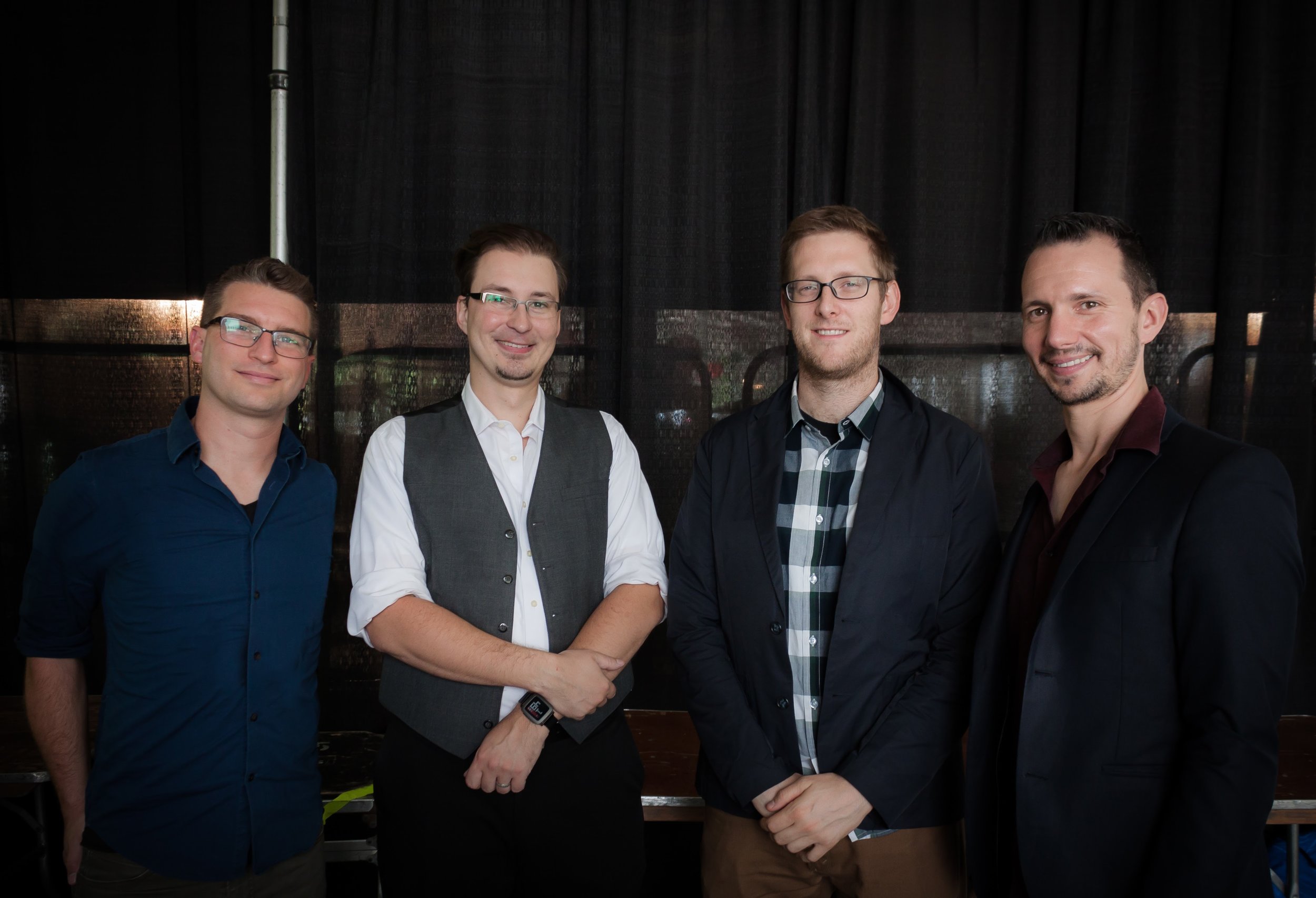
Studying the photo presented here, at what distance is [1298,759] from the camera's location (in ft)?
7.30

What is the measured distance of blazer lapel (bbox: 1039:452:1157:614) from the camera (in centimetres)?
124

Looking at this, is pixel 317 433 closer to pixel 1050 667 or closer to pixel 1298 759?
pixel 1050 667

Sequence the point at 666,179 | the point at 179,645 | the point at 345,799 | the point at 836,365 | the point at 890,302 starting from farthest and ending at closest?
the point at 666,179 → the point at 345,799 → the point at 890,302 → the point at 836,365 → the point at 179,645

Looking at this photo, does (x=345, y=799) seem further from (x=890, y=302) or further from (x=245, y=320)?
(x=890, y=302)

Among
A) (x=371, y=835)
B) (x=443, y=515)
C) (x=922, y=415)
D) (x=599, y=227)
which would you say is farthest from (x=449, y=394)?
(x=922, y=415)

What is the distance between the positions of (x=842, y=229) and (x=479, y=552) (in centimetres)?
97

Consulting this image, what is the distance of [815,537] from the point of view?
159 cm

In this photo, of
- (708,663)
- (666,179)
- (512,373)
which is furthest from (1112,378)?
(666,179)

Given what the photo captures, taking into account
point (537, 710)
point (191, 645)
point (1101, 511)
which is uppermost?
point (1101, 511)

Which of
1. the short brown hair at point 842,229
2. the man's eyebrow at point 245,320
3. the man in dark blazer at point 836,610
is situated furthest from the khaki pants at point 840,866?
the man's eyebrow at point 245,320

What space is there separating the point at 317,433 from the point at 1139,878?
238cm

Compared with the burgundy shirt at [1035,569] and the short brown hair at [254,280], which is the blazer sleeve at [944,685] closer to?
the burgundy shirt at [1035,569]

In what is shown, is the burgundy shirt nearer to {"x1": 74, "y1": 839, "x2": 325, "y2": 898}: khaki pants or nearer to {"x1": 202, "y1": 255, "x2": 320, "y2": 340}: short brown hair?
{"x1": 74, "y1": 839, "x2": 325, "y2": 898}: khaki pants

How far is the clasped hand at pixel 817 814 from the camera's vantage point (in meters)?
1.44
